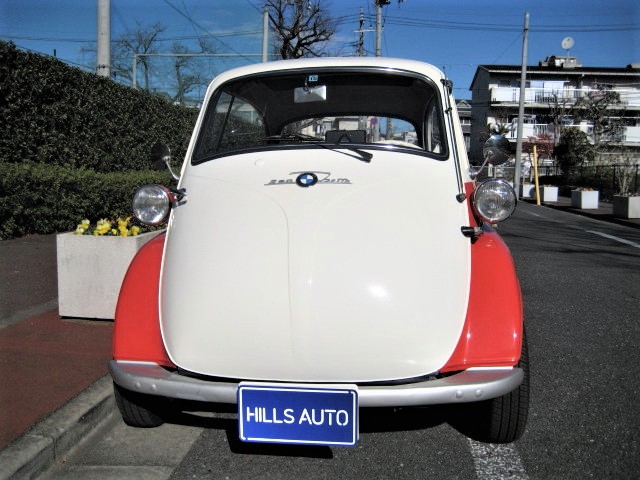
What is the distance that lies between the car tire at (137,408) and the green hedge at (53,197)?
18.8ft

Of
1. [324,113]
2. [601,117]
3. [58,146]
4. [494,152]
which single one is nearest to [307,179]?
[494,152]

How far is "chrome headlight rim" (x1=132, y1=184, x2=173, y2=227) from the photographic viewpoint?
2990mm

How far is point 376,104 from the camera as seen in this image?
3.90m

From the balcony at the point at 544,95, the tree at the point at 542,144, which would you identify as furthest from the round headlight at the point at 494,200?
the balcony at the point at 544,95

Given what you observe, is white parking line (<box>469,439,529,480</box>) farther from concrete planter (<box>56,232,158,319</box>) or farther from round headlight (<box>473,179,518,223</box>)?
concrete planter (<box>56,232,158,319</box>)

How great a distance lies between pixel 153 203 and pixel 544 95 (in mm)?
53350

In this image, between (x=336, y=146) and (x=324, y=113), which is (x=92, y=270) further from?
(x=336, y=146)

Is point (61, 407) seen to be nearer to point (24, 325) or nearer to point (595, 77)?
point (24, 325)

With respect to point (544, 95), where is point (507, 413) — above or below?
below

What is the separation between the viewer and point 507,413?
8.60 feet

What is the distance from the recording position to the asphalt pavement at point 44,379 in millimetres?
2629

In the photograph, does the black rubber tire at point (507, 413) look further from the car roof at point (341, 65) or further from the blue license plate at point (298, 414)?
the car roof at point (341, 65)

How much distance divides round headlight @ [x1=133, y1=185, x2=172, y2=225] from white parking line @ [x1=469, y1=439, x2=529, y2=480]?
2.01 m

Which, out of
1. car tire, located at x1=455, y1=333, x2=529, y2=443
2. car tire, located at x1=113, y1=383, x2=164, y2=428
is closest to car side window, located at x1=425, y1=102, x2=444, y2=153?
car tire, located at x1=455, y1=333, x2=529, y2=443
